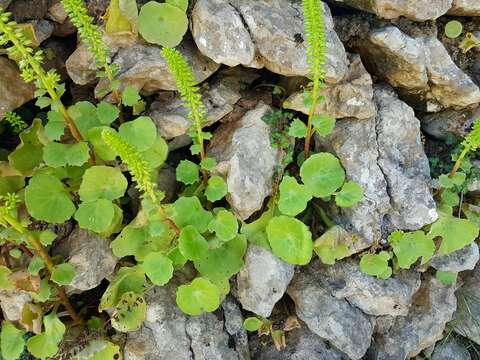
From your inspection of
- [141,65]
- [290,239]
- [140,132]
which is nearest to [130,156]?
[140,132]

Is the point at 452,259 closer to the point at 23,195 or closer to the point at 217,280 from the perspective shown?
the point at 217,280

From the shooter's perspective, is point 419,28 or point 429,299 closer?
point 419,28

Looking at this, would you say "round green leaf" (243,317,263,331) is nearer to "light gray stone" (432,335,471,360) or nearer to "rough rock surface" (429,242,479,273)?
"rough rock surface" (429,242,479,273)

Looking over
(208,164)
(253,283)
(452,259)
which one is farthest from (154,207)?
(452,259)

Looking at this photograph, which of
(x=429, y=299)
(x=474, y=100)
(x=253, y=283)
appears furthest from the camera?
(x=429, y=299)

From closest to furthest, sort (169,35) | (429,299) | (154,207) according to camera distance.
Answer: (154,207) < (169,35) < (429,299)

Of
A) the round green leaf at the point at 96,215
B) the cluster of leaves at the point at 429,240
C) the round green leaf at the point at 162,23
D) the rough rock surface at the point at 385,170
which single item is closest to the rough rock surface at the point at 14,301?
the round green leaf at the point at 96,215

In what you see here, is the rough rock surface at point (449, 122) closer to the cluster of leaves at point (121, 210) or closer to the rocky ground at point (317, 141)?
the rocky ground at point (317, 141)
